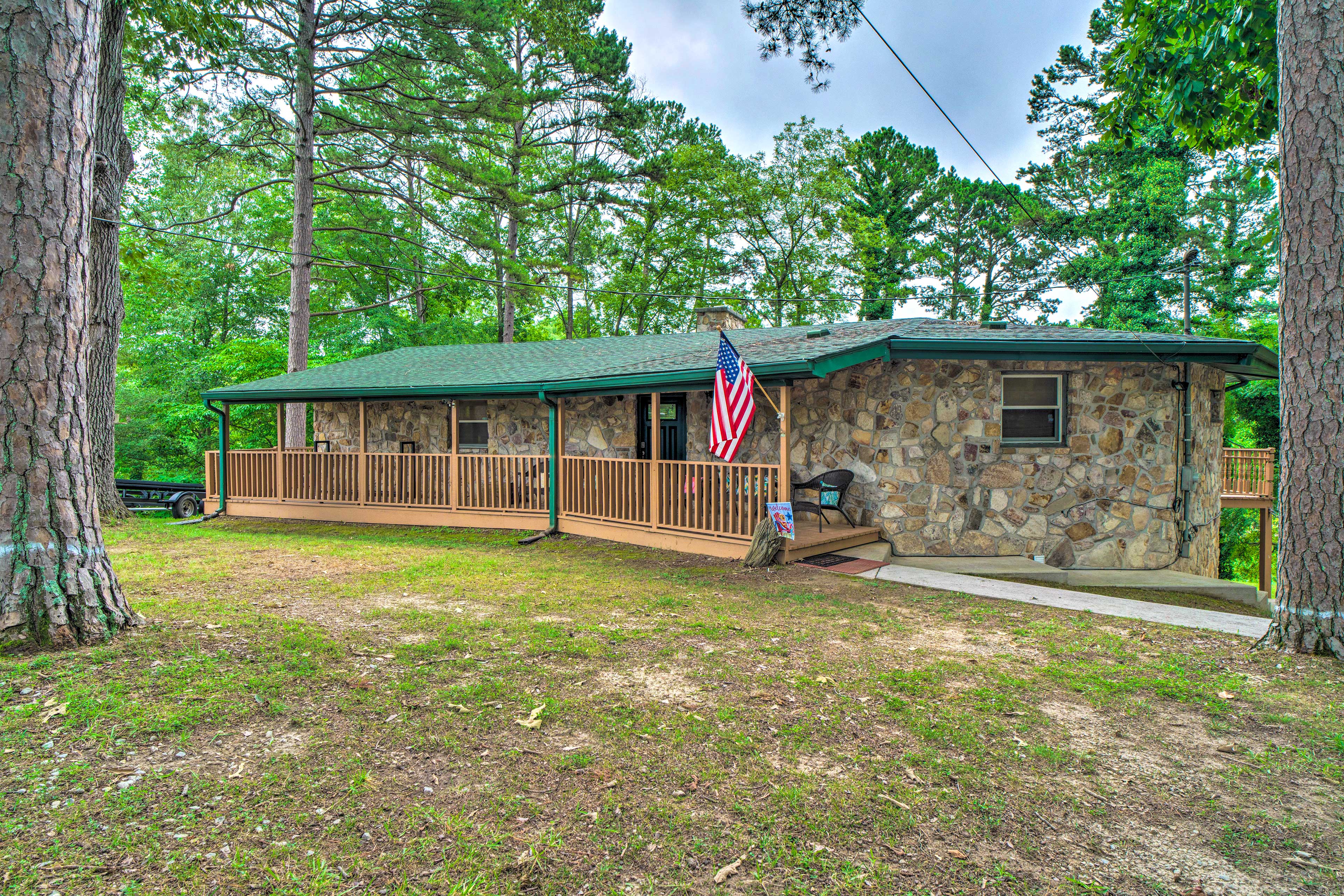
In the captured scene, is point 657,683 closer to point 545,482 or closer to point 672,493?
point 672,493

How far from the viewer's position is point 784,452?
22.5ft

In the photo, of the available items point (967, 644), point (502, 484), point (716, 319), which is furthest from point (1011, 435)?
point (502, 484)

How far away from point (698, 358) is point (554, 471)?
9.02ft

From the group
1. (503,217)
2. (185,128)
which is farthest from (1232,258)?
(185,128)

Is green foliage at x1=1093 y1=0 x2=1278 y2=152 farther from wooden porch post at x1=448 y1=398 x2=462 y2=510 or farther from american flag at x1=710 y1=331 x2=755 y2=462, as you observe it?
wooden porch post at x1=448 y1=398 x2=462 y2=510

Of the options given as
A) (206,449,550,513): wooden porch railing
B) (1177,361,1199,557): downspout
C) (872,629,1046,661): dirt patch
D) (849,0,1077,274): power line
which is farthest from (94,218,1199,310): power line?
(1177,361,1199,557): downspout

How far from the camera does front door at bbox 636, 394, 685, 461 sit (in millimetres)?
9953

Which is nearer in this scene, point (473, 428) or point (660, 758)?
point (660, 758)

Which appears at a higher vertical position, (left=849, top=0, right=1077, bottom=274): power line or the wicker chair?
(left=849, top=0, right=1077, bottom=274): power line

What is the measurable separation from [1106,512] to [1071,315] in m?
19.6

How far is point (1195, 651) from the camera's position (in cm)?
430

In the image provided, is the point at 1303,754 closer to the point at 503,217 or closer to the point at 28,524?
the point at 28,524

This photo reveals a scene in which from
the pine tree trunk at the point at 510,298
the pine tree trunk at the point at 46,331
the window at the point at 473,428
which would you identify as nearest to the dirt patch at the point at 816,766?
the pine tree trunk at the point at 46,331

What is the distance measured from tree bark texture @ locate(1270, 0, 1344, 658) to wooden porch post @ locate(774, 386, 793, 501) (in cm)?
384
